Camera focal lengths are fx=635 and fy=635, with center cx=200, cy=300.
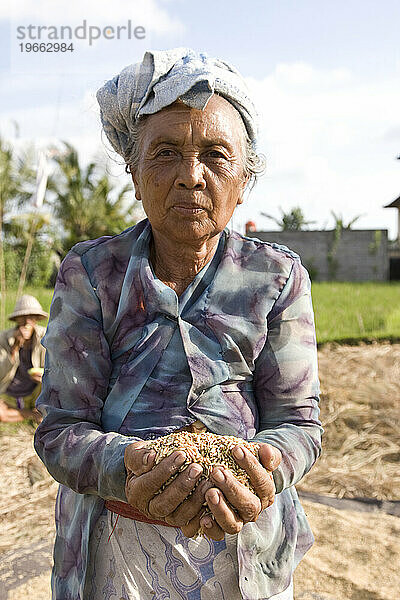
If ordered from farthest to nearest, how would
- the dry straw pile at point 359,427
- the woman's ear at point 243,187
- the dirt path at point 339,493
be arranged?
the dry straw pile at point 359,427 < the dirt path at point 339,493 < the woman's ear at point 243,187

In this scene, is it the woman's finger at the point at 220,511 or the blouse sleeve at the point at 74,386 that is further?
the blouse sleeve at the point at 74,386

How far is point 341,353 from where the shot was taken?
20.7ft

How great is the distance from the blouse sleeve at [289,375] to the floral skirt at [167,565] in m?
0.23

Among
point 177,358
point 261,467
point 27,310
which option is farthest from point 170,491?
point 27,310

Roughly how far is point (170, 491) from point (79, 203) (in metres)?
18.0

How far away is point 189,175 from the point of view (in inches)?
43.8

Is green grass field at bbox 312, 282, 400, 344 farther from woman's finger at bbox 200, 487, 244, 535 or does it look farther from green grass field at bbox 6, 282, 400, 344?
woman's finger at bbox 200, 487, 244, 535

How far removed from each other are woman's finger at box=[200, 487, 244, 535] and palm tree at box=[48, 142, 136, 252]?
Answer: 57.4 ft

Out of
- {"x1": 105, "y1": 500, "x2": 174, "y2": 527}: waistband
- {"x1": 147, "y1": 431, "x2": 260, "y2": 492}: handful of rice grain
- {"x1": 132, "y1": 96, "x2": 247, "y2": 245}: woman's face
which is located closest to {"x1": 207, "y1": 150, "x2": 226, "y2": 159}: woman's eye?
{"x1": 132, "y1": 96, "x2": 247, "y2": 245}: woman's face

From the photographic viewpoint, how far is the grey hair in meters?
1.18

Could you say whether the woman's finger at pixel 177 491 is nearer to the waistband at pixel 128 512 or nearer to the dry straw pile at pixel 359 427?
the waistband at pixel 128 512

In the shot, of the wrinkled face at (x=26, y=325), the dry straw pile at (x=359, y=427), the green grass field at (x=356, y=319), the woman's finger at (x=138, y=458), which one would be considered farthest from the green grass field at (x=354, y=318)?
the woman's finger at (x=138, y=458)

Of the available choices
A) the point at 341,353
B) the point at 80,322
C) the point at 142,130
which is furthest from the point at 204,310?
the point at 341,353

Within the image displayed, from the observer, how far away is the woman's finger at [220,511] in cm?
94
